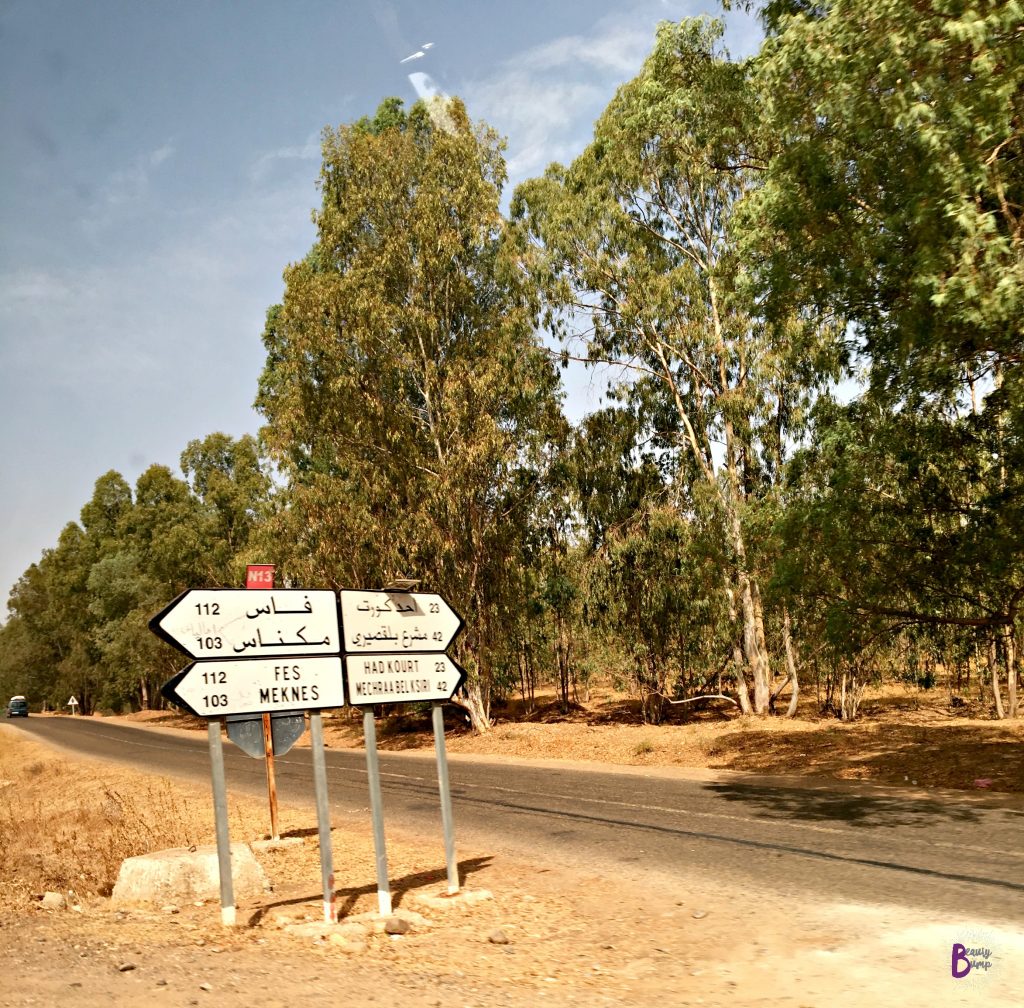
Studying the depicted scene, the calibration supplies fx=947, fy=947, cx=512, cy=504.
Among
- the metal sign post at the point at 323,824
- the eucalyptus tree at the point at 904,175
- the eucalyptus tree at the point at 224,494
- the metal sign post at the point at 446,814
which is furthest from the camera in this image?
the eucalyptus tree at the point at 224,494

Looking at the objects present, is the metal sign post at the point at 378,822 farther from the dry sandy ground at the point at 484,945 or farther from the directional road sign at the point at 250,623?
the directional road sign at the point at 250,623

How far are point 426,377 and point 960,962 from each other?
2157cm

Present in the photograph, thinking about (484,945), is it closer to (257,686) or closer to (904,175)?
(257,686)

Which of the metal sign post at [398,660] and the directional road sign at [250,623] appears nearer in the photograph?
the directional road sign at [250,623]

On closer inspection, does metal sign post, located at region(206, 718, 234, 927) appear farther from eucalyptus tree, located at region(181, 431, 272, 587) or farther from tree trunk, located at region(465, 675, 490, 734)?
eucalyptus tree, located at region(181, 431, 272, 587)

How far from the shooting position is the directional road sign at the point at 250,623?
675 cm

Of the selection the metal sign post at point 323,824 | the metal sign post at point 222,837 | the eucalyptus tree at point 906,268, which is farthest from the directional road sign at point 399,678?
the eucalyptus tree at point 906,268

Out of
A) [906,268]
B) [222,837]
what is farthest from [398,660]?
[906,268]

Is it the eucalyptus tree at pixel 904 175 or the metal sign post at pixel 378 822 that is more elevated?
the eucalyptus tree at pixel 904 175

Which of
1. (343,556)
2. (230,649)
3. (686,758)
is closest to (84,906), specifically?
(230,649)

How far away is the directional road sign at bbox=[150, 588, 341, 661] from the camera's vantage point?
22.1ft

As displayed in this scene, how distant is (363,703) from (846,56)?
8.47 meters

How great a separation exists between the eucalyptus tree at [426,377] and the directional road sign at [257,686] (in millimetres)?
17395

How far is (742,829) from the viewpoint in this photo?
1062cm
